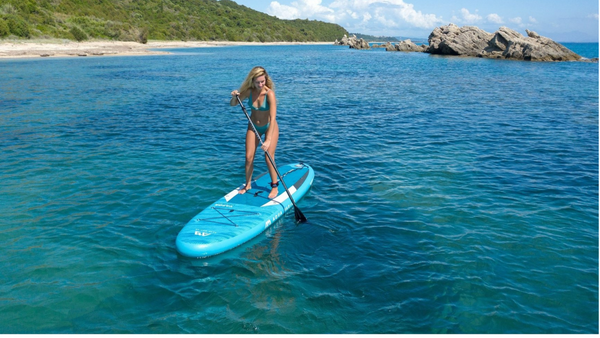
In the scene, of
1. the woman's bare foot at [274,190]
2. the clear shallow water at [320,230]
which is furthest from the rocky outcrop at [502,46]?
the woman's bare foot at [274,190]

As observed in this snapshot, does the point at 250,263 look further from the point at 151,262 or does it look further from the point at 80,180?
the point at 80,180

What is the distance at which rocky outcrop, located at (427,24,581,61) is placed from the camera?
197ft

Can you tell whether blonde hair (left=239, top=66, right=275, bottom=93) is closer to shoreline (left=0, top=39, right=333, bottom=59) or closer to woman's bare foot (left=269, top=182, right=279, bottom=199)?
woman's bare foot (left=269, top=182, right=279, bottom=199)

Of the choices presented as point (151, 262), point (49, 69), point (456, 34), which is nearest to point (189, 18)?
point (456, 34)

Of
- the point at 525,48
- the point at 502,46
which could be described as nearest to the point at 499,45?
the point at 502,46

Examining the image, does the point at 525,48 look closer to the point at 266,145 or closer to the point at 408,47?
the point at 408,47

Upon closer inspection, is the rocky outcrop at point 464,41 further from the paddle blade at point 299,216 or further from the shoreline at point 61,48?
the paddle blade at point 299,216

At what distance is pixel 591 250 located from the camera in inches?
311

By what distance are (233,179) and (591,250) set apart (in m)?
8.93

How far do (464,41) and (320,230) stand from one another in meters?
73.9

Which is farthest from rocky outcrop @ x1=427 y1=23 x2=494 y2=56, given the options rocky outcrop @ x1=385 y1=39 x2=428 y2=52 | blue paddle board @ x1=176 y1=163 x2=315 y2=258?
blue paddle board @ x1=176 y1=163 x2=315 y2=258

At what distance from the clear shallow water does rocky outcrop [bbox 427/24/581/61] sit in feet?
160

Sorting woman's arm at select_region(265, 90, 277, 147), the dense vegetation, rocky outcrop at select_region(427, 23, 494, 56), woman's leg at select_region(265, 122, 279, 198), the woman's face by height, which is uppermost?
the dense vegetation

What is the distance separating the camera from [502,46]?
64.6 m
